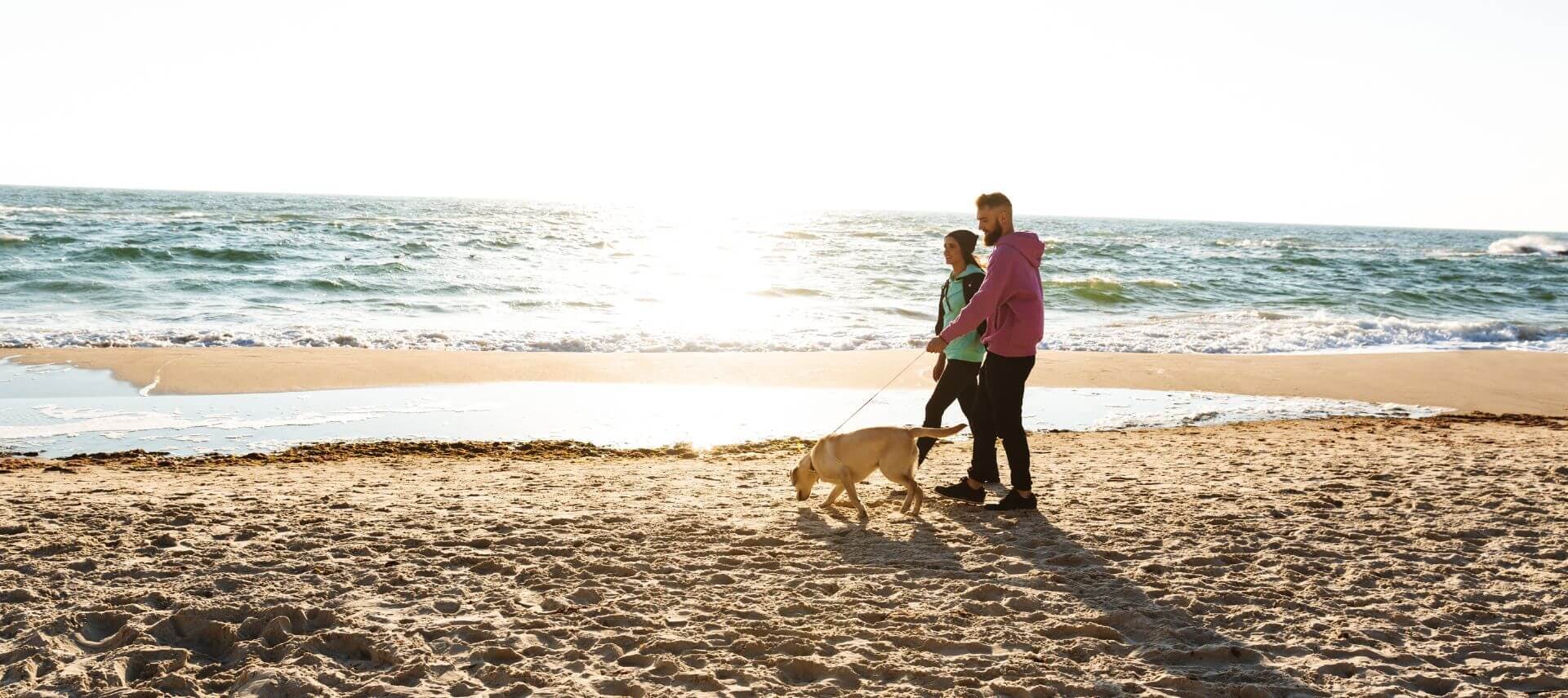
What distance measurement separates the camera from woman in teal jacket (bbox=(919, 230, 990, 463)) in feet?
17.4

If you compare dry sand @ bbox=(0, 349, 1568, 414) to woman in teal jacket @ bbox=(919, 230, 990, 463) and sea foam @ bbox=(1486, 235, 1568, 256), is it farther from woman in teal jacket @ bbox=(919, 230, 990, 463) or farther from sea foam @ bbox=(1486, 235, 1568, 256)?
sea foam @ bbox=(1486, 235, 1568, 256)

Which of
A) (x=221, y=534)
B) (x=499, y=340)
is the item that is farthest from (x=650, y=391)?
(x=221, y=534)

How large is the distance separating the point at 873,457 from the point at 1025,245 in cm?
132

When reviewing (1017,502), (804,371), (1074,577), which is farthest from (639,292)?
(1074,577)

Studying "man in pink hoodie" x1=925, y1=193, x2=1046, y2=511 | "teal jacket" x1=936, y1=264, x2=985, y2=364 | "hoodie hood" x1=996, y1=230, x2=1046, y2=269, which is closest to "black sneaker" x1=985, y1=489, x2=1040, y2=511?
"man in pink hoodie" x1=925, y1=193, x2=1046, y2=511

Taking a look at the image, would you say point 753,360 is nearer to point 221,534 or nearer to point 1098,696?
point 221,534

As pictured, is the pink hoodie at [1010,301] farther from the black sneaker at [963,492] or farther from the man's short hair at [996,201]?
the black sneaker at [963,492]

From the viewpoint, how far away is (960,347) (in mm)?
5398

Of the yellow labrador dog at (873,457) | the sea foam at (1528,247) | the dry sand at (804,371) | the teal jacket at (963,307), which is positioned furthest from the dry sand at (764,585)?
the sea foam at (1528,247)

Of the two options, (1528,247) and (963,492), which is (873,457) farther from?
(1528,247)

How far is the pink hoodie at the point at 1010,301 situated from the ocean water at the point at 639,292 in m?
8.70

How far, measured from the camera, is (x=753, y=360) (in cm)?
1199

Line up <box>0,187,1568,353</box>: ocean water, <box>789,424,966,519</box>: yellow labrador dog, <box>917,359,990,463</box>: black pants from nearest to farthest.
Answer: <box>789,424,966,519</box>: yellow labrador dog, <box>917,359,990,463</box>: black pants, <box>0,187,1568,353</box>: ocean water

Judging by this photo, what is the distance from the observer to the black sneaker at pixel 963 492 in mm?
5434
